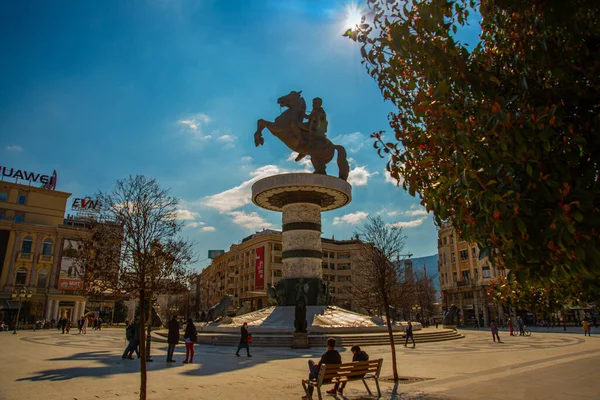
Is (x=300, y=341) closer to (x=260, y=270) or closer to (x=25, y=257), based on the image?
(x=25, y=257)

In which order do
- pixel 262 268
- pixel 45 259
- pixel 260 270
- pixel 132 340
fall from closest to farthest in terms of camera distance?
1. pixel 132 340
2. pixel 45 259
3. pixel 262 268
4. pixel 260 270

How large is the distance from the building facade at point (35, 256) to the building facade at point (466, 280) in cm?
5508

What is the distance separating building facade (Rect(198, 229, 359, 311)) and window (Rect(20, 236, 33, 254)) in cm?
3142

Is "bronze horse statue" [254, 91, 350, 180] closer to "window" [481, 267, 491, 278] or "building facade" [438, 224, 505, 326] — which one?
"building facade" [438, 224, 505, 326]

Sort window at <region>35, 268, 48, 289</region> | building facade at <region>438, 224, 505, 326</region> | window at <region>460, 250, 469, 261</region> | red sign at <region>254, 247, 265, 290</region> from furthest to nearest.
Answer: red sign at <region>254, 247, 265, 290</region> < window at <region>460, 250, 469, 261</region> < building facade at <region>438, 224, 505, 326</region> < window at <region>35, 268, 48, 289</region>

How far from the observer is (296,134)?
2995 centimetres

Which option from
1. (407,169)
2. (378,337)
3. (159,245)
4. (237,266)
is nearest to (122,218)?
(159,245)

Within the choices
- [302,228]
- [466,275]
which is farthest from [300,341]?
[466,275]

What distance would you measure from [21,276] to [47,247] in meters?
5.05

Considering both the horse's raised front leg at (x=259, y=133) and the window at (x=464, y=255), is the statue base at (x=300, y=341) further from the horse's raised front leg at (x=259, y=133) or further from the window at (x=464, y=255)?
the window at (x=464, y=255)

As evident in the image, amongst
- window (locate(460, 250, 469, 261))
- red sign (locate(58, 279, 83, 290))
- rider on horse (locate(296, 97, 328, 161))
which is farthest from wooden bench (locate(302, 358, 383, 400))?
red sign (locate(58, 279, 83, 290))

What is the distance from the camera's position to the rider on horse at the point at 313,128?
30297mm

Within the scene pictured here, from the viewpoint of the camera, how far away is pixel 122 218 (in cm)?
1073

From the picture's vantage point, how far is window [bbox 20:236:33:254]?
58375 millimetres
